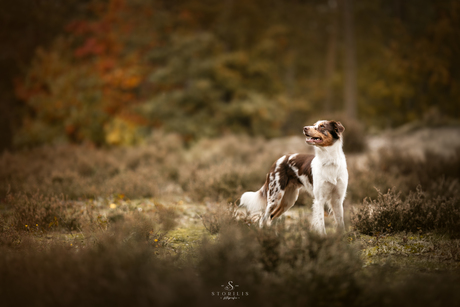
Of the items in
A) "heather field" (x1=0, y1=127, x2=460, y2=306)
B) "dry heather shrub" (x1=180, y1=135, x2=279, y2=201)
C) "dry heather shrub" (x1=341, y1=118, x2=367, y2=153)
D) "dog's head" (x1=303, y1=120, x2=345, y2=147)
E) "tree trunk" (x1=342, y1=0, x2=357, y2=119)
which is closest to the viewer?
"heather field" (x1=0, y1=127, x2=460, y2=306)

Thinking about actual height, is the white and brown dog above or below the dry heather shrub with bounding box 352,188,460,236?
above

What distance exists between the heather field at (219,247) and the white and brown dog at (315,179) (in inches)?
12.3

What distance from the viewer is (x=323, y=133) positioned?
3871mm

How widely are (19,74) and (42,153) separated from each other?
13705 mm

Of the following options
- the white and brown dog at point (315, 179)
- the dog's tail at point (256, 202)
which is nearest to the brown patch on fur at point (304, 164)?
the white and brown dog at point (315, 179)

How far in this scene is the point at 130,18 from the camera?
16.4 metres

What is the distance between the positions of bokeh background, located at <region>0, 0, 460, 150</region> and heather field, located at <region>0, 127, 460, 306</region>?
21.3 feet

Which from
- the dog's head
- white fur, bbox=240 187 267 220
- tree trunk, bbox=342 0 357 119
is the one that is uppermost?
tree trunk, bbox=342 0 357 119

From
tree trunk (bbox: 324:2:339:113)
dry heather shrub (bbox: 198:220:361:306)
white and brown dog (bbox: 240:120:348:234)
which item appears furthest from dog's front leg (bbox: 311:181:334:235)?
tree trunk (bbox: 324:2:339:113)

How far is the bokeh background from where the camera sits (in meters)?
15.0

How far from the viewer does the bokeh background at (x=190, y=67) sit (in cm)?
1500

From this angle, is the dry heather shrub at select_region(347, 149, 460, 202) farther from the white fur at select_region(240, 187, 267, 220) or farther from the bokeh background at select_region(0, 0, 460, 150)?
the bokeh background at select_region(0, 0, 460, 150)

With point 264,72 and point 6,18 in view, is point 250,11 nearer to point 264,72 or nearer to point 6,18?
point 264,72
